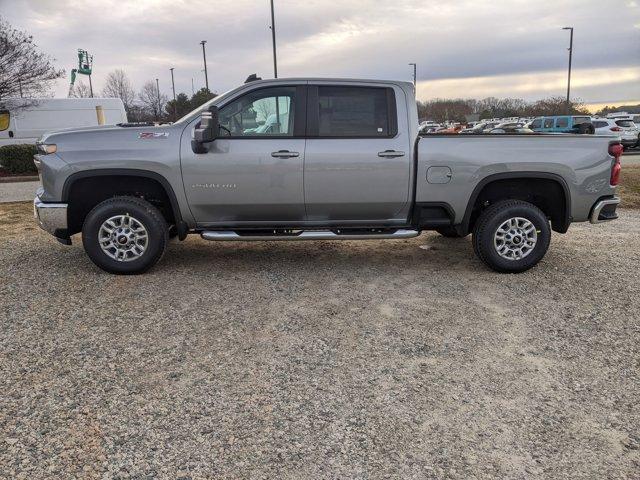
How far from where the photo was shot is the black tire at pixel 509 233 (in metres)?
5.38

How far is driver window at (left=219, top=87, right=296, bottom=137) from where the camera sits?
207 inches

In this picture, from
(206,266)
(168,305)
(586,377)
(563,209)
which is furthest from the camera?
(206,266)

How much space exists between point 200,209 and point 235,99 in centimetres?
114

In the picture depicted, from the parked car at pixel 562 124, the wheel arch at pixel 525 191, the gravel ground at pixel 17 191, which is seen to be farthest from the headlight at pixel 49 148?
the parked car at pixel 562 124

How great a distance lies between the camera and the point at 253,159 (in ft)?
17.0

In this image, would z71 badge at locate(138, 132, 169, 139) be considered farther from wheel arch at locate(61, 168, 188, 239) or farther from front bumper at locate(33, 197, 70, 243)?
front bumper at locate(33, 197, 70, 243)

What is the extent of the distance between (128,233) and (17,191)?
9234 mm

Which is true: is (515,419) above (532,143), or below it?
below

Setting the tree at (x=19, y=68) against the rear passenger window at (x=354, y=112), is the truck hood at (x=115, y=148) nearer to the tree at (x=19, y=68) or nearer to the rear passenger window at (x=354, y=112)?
the rear passenger window at (x=354, y=112)

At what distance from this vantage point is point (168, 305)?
468cm

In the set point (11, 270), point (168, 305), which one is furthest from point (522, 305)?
point (11, 270)

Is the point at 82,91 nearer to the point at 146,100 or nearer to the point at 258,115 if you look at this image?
the point at 146,100

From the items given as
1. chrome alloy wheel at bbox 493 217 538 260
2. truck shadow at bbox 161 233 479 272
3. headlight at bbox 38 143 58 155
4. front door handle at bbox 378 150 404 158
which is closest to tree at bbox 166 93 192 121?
truck shadow at bbox 161 233 479 272

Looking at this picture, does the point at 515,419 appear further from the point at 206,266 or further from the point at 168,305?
the point at 206,266
